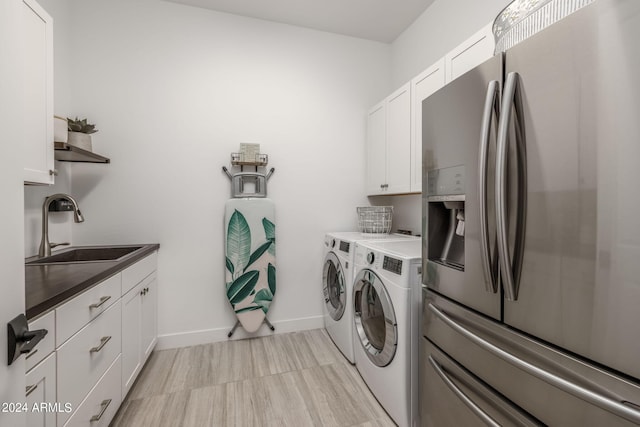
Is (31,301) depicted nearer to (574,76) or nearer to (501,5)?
(574,76)

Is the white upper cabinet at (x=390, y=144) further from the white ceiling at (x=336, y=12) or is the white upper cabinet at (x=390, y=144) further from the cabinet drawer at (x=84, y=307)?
the cabinet drawer at (x=84, y=307)

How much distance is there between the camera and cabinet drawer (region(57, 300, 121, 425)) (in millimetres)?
1030

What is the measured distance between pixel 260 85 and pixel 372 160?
51.5 inches

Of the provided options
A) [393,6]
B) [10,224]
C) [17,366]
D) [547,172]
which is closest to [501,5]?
[393,6]

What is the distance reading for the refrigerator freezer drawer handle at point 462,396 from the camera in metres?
0.91

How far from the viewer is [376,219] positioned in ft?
8.37

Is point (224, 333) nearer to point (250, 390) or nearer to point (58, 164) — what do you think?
point (250, 390)

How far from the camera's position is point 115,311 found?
4.87ft

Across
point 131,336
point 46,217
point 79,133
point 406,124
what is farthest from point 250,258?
point 406,124

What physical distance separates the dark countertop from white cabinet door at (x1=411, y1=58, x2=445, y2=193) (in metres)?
1.99

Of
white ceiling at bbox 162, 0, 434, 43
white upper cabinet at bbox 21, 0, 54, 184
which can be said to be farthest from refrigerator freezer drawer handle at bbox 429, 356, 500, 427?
white ceiling at bbox 162, 0, 434, 43

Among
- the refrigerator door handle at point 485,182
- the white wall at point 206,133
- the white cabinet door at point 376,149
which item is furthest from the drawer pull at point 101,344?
the white cabinet door at point 376,149

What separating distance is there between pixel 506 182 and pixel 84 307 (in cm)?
170

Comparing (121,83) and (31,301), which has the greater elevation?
(121,83)
